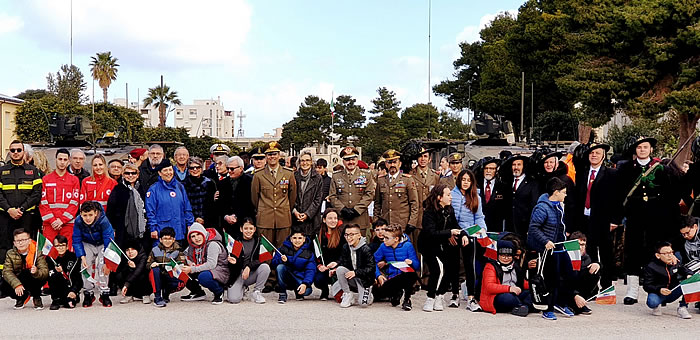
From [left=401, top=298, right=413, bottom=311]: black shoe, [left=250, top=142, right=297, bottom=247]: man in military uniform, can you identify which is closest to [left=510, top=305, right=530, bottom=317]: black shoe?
[left=401, top=298, right=413, bottom=311]: black shoe

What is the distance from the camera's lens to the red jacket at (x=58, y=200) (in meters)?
8.89

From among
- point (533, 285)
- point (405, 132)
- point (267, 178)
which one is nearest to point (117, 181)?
point (267, 178)

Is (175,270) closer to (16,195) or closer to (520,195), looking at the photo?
(16,195)

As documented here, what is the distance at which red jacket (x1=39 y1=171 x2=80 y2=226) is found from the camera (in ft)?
29.2

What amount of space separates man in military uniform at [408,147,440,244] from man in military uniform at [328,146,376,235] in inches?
26.4

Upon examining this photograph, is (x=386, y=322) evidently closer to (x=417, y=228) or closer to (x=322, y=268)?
(x=322, y=268)

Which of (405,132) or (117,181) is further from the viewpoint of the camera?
(405,132)

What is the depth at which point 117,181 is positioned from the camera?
9570mm

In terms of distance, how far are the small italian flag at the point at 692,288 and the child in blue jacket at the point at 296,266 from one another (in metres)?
4.17

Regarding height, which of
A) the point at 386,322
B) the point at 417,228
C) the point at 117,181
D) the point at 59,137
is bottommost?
the point at 386,322

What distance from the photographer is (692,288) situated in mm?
7434

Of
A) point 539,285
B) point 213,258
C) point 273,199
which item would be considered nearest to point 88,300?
point 213,258

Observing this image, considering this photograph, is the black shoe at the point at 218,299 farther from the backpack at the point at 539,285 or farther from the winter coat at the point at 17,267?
the backpack at the point at 539,285

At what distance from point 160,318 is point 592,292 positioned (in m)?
4.79
